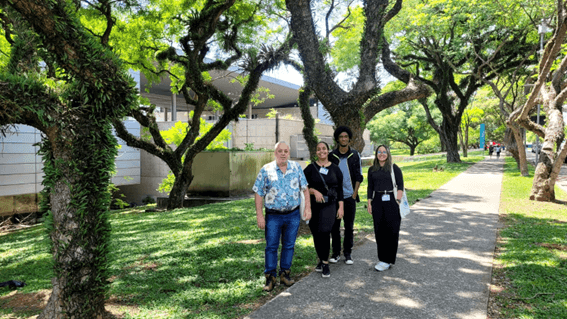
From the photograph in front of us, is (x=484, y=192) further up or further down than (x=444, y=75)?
further down

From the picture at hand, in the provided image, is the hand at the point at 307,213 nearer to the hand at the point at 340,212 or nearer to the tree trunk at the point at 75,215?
the hand at the point at 340,212

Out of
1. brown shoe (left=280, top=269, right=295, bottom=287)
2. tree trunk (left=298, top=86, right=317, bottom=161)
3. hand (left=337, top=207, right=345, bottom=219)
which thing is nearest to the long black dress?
hand (left=337, top=207, right=345, bottom=219)

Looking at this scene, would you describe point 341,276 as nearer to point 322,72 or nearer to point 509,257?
point 509,257

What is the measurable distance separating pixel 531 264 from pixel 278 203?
3600mm

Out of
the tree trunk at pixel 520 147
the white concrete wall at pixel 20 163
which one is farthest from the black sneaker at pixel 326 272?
the tree trunk at pixel 520 147

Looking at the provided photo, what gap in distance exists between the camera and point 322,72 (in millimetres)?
7277

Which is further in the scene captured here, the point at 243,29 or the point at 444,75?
the point at 444,75

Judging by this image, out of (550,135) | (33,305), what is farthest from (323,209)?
(550,135)

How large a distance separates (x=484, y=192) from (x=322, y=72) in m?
8.23

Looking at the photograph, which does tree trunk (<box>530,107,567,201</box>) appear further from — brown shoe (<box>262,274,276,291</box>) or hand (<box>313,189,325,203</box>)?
brown shoe (<box>262,274,276,291</box>)

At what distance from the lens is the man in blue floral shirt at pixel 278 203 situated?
419cm

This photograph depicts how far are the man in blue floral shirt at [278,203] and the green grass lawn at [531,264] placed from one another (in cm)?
223

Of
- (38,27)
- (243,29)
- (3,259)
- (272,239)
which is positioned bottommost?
(3,259)

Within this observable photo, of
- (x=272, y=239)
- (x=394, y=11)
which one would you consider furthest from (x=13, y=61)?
(x=394, y=11)
